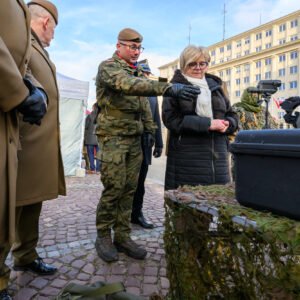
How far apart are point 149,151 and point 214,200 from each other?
7.14ft

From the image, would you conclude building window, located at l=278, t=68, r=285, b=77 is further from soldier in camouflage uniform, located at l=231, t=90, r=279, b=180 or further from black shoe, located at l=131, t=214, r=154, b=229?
black shoe, located at l=131, t=214, r=154, b=229

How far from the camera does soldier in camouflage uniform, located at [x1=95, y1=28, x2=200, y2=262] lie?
8.86ft

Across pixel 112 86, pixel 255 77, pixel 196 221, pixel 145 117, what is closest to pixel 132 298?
pixel 196 221

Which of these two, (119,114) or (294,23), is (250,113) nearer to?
(119,114)

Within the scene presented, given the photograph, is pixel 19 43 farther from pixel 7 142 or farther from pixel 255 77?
pixel 255 77

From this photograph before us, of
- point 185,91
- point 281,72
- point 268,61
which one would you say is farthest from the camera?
point 268,61

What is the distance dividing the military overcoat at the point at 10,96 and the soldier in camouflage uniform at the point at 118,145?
1.06 m

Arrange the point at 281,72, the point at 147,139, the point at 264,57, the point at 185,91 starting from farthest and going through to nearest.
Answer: the point at 264,57
the point at 281,72
the point at 147,139
the point at 185,91

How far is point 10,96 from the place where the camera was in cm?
136

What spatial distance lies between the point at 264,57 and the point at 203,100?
6322 cm

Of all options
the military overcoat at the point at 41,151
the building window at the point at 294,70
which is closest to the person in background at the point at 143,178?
the military overcoat at the point at 41,151

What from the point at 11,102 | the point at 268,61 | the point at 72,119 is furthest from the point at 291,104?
the point at 268,61

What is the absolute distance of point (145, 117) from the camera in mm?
3191

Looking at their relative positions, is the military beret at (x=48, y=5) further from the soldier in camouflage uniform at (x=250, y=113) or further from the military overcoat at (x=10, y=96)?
the soldier in camouflage uniform at (x=250, y=113)
